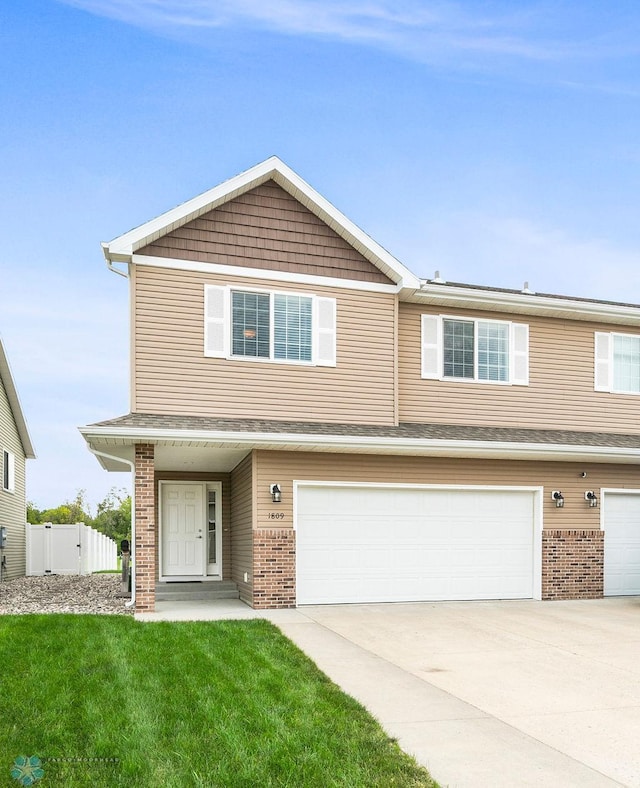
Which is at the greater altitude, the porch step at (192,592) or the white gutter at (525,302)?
the white gutter at (525,302)

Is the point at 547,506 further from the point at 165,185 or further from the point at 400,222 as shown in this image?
the point at 165,185

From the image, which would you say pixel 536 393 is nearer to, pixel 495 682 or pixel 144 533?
pixel 144 533

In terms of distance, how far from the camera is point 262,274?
545 inches

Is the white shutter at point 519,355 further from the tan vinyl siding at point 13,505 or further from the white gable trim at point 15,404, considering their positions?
the tan vinyl siding at point 13,505

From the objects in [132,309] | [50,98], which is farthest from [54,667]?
[50,98]

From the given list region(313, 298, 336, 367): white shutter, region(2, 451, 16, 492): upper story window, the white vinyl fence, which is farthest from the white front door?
the white vinyl fence

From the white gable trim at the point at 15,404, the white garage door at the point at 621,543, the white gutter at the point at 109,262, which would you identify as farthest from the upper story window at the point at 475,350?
the white gable trim at the point at 15,404

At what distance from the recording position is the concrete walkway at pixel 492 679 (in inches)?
209

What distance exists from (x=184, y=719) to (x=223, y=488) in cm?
1023

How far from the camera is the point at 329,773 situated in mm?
4941

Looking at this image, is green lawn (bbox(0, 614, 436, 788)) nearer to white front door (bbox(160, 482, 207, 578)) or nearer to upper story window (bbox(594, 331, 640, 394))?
white front door (bbox(160, 482, 207, 578))

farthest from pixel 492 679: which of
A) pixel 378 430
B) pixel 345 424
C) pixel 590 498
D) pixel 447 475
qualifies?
pixel 590 498

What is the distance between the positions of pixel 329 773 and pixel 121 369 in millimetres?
37296

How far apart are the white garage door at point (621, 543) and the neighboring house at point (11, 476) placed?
47.9 feet
